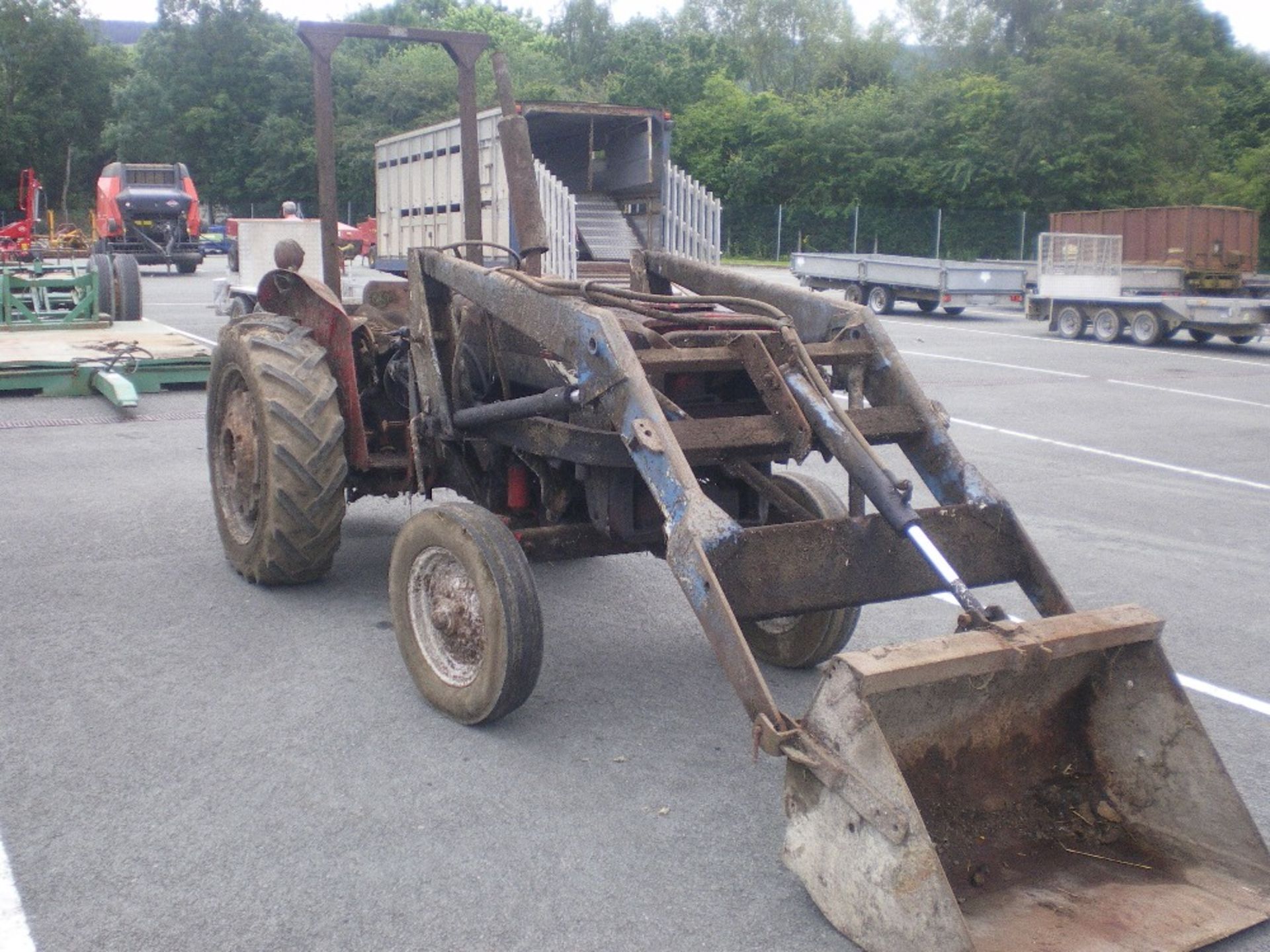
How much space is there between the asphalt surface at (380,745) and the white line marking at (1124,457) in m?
1.53

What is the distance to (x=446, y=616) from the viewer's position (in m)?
4.72

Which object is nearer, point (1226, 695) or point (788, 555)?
point (788, 555)

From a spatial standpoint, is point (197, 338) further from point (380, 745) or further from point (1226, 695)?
point (1226, 695)

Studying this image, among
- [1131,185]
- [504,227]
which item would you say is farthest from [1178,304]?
[1131,185]

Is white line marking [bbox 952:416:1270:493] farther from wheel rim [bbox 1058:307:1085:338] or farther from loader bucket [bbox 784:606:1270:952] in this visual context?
wheel rim [bbox 1058:307:1085:338]

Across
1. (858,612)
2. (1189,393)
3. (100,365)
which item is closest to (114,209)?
(100,365)

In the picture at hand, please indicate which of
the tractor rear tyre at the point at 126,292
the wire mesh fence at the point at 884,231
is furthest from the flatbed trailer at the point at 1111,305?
the wire mesh fence at the point at 884,231

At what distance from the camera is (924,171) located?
147 ft

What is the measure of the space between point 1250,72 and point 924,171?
43.9ft

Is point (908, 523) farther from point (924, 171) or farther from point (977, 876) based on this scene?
point (924, 171)

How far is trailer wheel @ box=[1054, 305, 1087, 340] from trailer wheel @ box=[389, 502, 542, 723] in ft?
60.3

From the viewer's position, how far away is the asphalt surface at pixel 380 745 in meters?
3.46

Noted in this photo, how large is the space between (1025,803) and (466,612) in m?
1.98

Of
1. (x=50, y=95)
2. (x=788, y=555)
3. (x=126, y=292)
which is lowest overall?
(x=788, y=555)
